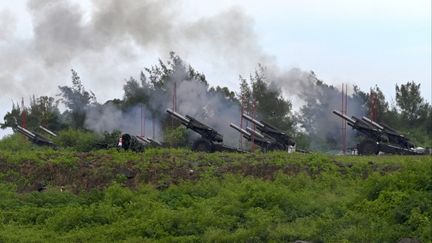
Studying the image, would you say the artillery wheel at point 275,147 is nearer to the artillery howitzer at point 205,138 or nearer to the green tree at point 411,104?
the artillery howitzer at point 205,138

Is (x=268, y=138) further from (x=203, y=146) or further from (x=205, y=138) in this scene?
(x=203, y=146)

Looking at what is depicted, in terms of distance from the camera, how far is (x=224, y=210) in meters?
17.4

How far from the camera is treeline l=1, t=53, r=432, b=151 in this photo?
4662cm

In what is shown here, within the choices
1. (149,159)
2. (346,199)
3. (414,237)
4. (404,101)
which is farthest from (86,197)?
(404,101)

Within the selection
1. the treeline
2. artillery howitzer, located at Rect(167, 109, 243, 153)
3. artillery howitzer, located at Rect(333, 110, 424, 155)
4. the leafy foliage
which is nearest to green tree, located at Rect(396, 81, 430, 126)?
the treeline

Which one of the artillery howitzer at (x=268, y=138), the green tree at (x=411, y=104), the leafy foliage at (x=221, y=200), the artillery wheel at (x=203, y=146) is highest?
the green tree at (x=411, y=104)

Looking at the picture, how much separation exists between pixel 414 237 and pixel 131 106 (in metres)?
34.4

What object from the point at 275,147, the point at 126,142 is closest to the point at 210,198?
the point at 126,142

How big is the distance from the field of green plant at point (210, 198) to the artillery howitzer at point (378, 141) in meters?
8.94

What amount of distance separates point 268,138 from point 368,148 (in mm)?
5470

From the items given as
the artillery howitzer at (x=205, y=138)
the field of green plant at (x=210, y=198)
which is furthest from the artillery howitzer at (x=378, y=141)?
the field of green plant at (x=210, y=198)

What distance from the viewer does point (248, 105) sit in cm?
4659

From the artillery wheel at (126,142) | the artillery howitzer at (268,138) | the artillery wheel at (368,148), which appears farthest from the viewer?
the artillery howitzer at (268,138)

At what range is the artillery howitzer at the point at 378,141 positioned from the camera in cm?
3272
